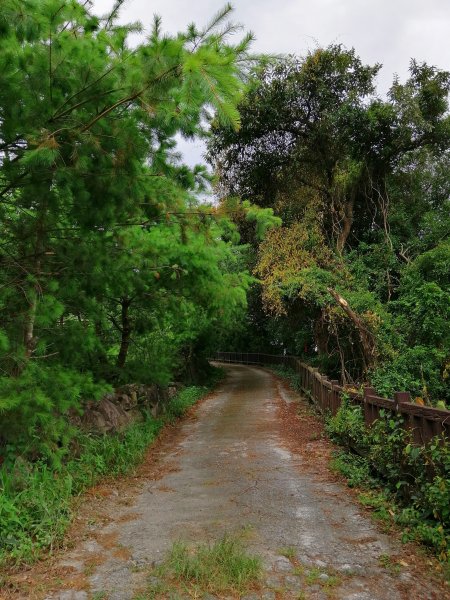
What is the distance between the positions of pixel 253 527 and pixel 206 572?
1.15 metres

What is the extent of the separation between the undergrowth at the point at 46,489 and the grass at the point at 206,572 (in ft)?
3.99

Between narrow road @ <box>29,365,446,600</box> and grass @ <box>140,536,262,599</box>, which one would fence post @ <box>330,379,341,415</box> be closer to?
narrow road @ <box>29,365,446,600</box>

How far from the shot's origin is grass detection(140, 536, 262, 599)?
141 inches

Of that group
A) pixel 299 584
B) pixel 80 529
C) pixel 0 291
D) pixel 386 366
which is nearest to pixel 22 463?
pixel 80 529

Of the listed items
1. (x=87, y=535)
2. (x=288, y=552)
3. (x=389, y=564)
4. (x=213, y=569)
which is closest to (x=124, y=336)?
(x=87, y=535)

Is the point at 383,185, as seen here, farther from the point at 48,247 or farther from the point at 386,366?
the point at 48,247

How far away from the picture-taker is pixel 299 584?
3637 millimetres

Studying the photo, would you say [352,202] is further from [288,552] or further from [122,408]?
[288,552]

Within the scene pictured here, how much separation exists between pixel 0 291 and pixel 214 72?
3.17 metres

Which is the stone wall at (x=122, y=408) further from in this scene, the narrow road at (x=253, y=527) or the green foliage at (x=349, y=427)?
the green foliage at (x=349, y=427)

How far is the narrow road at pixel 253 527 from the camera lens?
12.0ft

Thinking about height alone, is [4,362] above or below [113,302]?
below

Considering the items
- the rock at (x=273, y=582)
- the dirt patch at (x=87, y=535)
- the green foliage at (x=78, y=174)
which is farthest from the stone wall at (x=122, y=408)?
the rock at (x=273, y=582)

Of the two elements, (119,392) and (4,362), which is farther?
(119,392)
